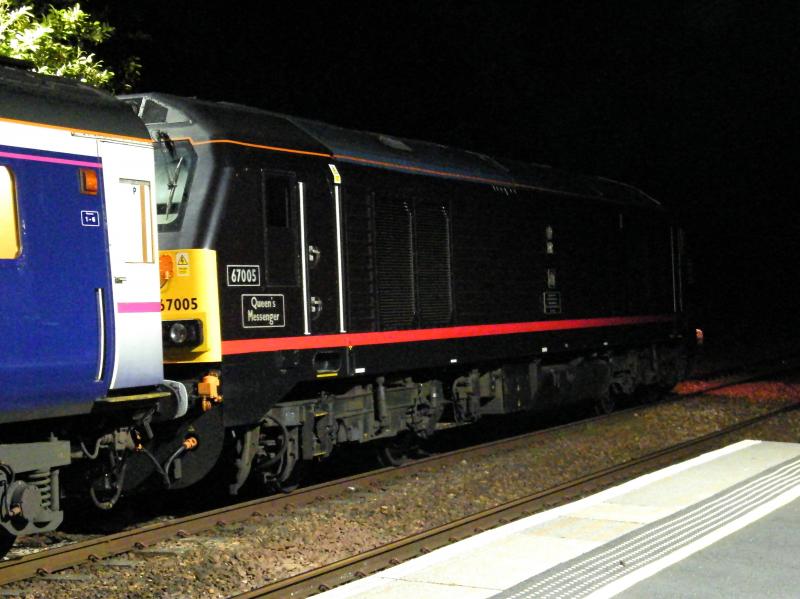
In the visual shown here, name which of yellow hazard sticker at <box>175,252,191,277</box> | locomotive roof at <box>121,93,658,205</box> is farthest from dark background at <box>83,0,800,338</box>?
yellow hazard sticker at <box>175,252,191,277</box>

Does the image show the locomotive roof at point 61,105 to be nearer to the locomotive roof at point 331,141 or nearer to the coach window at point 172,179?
the coach window at point 172,179

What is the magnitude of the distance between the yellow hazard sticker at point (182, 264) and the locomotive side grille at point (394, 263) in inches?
106

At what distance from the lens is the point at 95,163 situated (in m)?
8.20

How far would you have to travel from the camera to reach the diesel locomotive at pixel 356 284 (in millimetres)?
9594

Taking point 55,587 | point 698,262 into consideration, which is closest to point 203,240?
point 55,587

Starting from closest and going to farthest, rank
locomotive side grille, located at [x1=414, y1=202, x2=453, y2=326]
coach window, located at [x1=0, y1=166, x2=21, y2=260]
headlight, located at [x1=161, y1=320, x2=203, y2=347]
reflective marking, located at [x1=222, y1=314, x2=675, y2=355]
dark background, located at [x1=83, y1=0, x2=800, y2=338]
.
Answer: coach window, located at [x1=0, y1=166, x2=21, y2=260]
headlight, located at [x1=161, y1=320, x2=203, y2=347]
reflective marking, located at [x1=222, y1=314, x2=675, y2=355]
locomotive side grille, located at [x1=414, y1=202, x2=453, y2=326]
dark background, located at [x1=83, y1=0, x2=800, y2=338]

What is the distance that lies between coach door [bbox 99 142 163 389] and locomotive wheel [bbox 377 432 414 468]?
4768mm

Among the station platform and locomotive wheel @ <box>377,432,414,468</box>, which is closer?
the station platform

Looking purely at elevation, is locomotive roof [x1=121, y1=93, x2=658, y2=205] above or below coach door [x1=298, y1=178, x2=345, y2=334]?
above

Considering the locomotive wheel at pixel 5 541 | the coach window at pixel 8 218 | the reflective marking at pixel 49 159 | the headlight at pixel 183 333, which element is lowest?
the locomotive wheel at pixel 5 541

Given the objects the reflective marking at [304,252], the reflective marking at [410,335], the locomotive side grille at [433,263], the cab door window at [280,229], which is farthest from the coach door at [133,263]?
the locomotive side grille at [433,263]

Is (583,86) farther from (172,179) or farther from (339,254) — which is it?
(172,179)

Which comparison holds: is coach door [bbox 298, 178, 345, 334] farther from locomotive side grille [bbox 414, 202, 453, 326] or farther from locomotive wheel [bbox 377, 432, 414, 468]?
locomotive wheel [bbox 377, 432, 414, 468]

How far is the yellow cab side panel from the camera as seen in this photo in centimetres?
934
